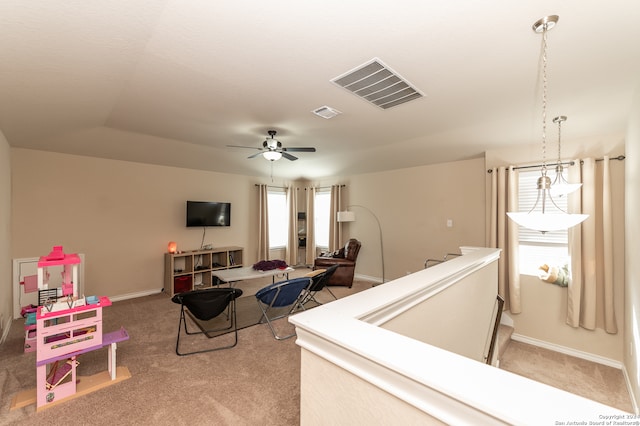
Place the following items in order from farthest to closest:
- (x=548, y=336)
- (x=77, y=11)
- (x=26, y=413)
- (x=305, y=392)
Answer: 1. (x=548, y=336)
2. (x=26, y=413)
3. (x=77, y=11)
4. (x=305, y=392)

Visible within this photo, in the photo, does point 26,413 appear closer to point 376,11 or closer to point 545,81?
point 376,11

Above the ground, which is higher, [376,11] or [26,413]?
[376,11]

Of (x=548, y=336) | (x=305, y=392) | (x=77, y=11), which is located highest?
(x=77, y=11)

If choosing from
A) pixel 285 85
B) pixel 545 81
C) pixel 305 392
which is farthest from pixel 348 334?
pixel 545 81

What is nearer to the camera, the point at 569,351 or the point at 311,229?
the point at 569,351

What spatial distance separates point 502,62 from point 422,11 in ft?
2.96

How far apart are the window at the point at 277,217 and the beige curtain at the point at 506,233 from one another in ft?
14.9

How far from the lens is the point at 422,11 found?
146 cm

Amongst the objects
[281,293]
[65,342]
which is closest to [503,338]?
[281,293]

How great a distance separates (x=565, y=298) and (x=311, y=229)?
4896 millimetres

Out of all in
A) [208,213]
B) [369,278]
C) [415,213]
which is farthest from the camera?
[369,278]

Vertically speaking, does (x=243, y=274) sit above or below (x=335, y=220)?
below

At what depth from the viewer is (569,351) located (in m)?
3.35

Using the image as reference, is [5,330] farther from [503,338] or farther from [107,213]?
[503,338]
